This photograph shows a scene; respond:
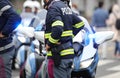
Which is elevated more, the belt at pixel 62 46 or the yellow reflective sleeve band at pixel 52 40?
the yellow reflective sleeve band at pixel 52 40

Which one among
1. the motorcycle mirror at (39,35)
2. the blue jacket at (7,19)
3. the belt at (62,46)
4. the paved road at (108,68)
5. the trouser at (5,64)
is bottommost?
the paved road at (108,68)

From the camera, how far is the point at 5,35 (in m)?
7.95

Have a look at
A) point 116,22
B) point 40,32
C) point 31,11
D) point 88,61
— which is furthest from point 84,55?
point 116,22

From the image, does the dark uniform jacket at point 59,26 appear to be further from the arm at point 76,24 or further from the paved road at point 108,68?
the paved road at point 108,68

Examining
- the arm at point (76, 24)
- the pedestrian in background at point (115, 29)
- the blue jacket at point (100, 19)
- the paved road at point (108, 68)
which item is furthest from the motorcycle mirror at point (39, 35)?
the blue jacket at point (100, 19)

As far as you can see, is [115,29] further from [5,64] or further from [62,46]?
[62,46]

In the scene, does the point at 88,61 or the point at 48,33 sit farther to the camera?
the point at 88,61

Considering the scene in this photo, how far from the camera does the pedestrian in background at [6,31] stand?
25.9ft

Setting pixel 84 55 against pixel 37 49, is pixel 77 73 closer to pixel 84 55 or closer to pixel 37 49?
pixel 84 55

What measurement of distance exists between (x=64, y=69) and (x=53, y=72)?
0.52 ft

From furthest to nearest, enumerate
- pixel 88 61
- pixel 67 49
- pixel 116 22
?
1. pixel 116 22
2. pixel 88 61
3. pixel 67 49

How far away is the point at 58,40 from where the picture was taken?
7.54 m

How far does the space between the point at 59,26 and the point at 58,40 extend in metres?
0.22

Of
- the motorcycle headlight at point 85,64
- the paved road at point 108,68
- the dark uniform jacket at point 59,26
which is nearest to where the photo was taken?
the dark uniform jacket at point 59,26
